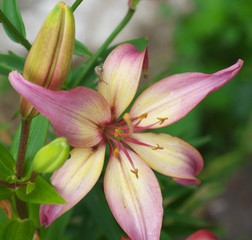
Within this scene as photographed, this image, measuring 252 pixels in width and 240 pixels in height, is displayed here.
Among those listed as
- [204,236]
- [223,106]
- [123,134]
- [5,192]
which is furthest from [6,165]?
[223,106]

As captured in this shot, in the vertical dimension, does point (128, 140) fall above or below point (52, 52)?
below

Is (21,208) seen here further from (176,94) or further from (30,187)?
(176,94)

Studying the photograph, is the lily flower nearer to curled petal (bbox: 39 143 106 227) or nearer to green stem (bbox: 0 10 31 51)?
curled petal (bbox: 39 143 106 227)

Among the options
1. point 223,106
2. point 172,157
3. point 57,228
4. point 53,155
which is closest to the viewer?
point 53,155

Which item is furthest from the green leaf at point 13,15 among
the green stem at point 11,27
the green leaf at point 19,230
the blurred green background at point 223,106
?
the blurred green background at point 223,106

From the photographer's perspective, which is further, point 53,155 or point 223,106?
point 223,106

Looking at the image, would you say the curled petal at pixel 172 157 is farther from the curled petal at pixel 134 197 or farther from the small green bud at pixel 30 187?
the small green bud at pixel 30 187
